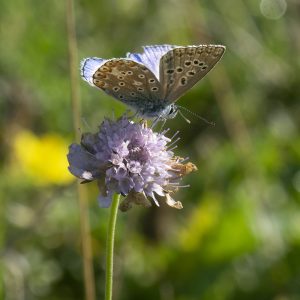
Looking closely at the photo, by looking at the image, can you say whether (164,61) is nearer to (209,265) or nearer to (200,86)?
(209,265)

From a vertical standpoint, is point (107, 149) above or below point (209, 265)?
above

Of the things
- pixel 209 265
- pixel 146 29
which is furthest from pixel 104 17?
pixel 209 265

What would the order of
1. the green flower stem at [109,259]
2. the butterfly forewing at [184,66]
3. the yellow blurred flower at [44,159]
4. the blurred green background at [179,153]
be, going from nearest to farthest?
1. the green flower stem at [109,259]
2. the butterfly forewing at [184,66]
3. the blurred green background at [179,153]
4. the yellow blurred flower at [44,159]

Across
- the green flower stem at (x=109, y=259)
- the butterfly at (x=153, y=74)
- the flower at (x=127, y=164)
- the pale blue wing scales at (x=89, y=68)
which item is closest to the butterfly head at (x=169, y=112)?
the butterfly at (x=153, y=74)

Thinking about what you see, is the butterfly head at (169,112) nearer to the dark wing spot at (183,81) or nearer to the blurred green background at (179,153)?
the dark wing spot at (183,81)

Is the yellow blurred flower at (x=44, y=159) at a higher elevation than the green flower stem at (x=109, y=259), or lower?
higher

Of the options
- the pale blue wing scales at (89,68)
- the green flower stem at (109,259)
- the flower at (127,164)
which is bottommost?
the green flower stem at (109,259)

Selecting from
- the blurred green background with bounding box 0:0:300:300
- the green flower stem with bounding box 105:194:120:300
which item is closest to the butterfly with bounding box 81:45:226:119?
the green flower stem with bounding box 105:194:120:300
